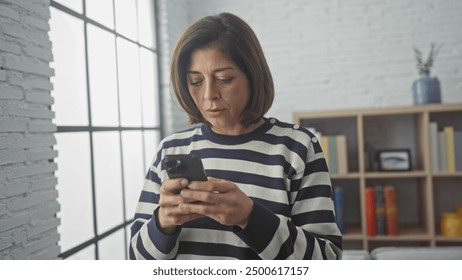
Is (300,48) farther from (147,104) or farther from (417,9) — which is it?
(147,104)

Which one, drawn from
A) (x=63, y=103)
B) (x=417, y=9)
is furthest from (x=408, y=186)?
(x=63, y=103)

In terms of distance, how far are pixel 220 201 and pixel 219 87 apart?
0.18 metres

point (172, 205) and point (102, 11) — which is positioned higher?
point (102, 11)

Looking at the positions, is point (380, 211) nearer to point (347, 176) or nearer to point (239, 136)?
point (347, 176)

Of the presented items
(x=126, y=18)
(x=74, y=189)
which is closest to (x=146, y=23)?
(x=126, y=18)

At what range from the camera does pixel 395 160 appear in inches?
80.9

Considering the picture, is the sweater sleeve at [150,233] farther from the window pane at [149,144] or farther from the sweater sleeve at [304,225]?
the window pane at [149,144]

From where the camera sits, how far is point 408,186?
7.04ft

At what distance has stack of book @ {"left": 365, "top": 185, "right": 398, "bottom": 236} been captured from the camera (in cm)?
200

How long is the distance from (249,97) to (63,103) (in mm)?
747

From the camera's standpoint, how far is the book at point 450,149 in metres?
1.95

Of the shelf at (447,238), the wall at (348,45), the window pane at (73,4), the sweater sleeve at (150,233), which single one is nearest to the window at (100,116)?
the window pane at (73,4)

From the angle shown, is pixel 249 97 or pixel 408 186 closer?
pixel 249 97

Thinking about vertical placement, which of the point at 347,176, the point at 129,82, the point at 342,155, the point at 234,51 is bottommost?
the point at 347,176
